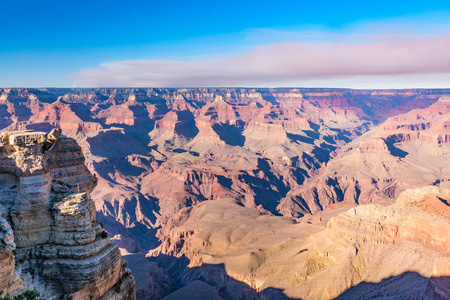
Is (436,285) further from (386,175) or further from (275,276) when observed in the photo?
(386,175)

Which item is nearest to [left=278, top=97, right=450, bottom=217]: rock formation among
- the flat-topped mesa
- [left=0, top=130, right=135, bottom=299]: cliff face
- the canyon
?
the canyon

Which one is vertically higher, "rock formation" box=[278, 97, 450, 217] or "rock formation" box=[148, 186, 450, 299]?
"rock formation" box=[148, 186, 450, 299]

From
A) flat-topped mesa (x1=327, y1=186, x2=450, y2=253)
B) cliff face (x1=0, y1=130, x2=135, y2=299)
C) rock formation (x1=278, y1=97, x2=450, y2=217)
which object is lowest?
rock formation (x1=278, y1=97, x2=450, y2=217)

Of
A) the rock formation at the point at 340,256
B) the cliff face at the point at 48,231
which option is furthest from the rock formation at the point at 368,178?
the cliff face at the point at 48,231

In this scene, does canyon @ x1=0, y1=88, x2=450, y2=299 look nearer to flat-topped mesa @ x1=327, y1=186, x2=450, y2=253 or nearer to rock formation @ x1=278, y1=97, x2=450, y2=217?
flat-topped mesa @ x1=327, y1=186, x2=450, y2=253

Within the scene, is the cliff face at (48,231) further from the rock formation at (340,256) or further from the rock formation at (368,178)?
the rock formation at (368,178)

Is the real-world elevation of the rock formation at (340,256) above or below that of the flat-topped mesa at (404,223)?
below

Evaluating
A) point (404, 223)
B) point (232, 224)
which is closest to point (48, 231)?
point (404, 223)

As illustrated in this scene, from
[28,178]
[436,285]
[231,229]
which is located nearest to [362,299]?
[436,285]
